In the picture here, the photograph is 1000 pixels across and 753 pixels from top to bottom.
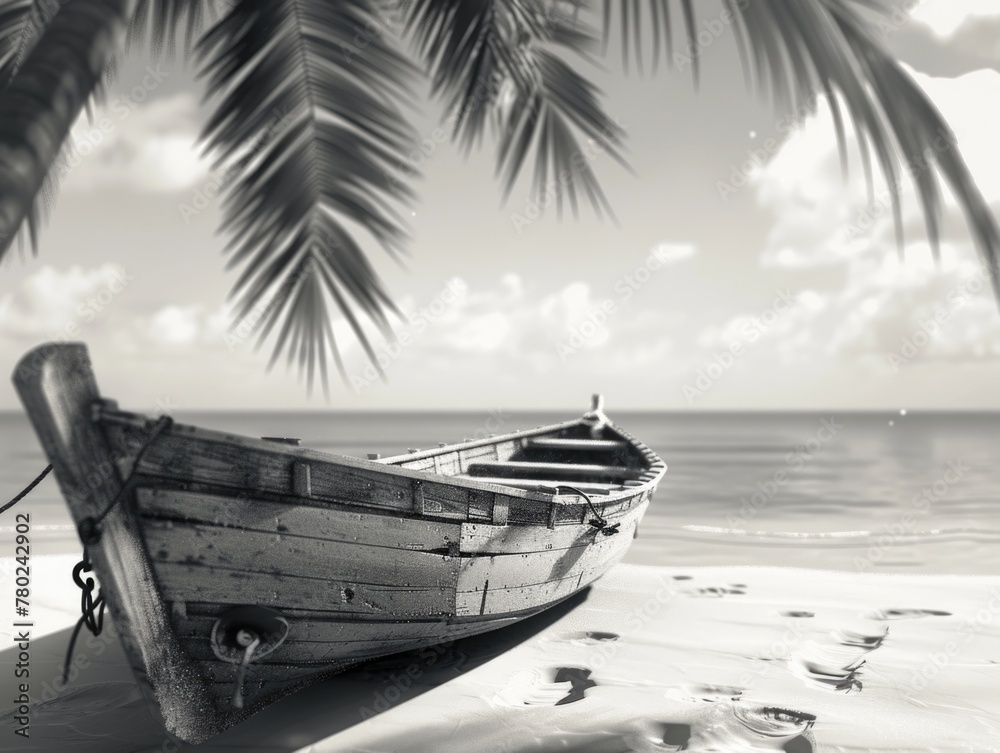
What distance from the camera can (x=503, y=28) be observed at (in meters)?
2.60

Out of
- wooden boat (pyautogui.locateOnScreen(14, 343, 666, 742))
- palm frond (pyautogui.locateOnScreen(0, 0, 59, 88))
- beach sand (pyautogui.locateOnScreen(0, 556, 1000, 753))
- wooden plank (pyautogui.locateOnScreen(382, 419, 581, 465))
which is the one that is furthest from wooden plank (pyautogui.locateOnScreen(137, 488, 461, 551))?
wooden plank (pyautogui.locateOnScreen(382, 419, 581, 465))

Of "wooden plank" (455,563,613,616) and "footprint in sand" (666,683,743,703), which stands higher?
"wooden plank" (455,563,613,616)

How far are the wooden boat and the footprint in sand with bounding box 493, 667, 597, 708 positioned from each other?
0.43 m

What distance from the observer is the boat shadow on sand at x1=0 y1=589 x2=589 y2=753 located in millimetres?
3355

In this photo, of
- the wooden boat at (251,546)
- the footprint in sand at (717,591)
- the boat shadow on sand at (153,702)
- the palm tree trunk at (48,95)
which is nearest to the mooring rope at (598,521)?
the wooden boat at (251,546)

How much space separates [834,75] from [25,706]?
4.36 metres

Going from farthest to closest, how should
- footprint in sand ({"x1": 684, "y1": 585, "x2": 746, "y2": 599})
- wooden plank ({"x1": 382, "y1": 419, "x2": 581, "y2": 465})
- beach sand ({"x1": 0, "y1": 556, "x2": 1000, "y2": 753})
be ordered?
1. footprint in sand ({"x1": 684, "y1": 585, "x2": 746, "y2": 599})
2. wooden plank ({"x1": 382, "y1": 419, "x2": 581, "y2": 465})
3. beach sand ({"x1": 0, "y1": 556, "x2": 1000, "y2": 753})

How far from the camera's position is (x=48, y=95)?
1677 mm

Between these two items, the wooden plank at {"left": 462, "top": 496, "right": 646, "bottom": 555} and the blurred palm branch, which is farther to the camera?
the wooden plank at {"left": 462, "top": 496, "right": 646, "bottom": 555}

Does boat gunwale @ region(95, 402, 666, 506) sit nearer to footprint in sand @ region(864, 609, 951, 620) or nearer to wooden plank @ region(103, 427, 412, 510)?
wooden plank @ region(103, 427, 412, 510)

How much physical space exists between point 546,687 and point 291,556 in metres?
1.83

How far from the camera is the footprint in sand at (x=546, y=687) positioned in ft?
12.5

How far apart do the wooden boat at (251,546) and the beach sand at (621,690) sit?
391 millimetres

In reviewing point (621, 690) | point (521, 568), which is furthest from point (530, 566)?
point (621, 690)
